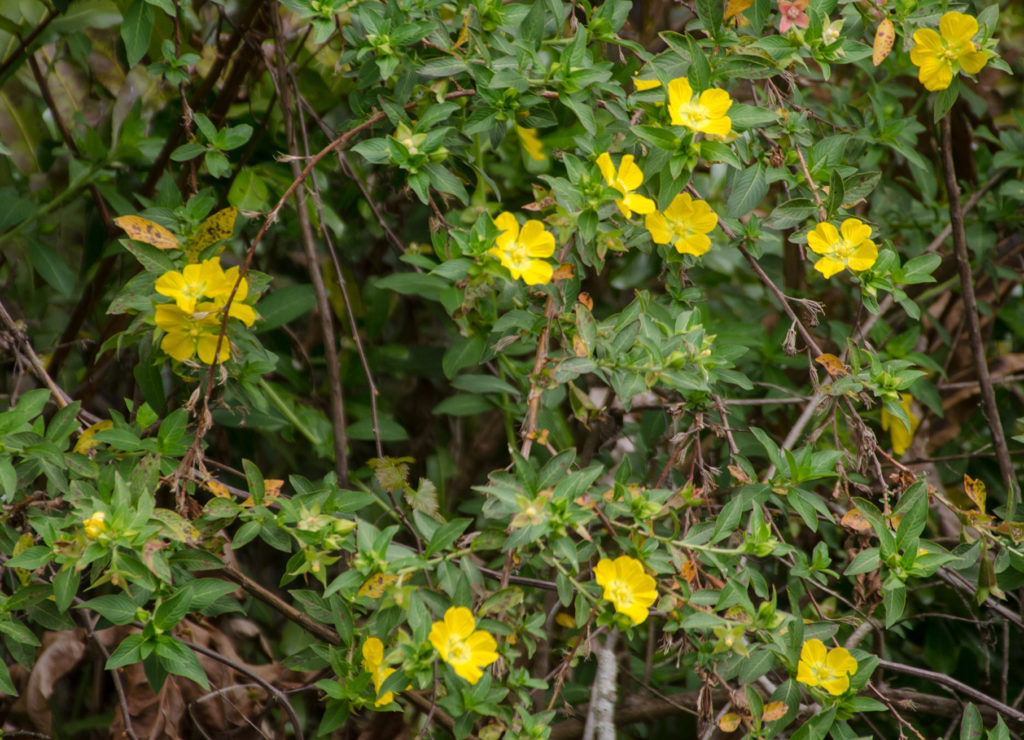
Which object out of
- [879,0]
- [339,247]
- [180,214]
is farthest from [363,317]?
[879,0]

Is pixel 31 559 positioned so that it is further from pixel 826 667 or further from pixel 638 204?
pixel 826 667

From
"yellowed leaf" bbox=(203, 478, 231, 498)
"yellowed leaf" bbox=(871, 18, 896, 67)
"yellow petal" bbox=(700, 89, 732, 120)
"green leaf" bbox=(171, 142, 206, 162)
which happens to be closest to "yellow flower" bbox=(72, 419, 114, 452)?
"yellowed leaf" bbox=(203, 478, 231, 498)

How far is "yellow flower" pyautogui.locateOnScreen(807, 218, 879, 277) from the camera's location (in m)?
1.25

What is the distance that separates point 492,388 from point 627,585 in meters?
0.64

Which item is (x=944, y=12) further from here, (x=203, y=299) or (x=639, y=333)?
(x=203, y=299)

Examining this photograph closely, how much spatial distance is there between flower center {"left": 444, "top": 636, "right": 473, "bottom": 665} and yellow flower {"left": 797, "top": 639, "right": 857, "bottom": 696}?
45 centimetres

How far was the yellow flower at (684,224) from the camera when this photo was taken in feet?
4.17

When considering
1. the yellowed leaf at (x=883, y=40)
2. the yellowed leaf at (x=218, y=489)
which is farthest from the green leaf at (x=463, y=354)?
the yellowed leaf at (x=883, y=40)

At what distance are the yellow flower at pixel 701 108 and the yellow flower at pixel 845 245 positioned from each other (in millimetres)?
205

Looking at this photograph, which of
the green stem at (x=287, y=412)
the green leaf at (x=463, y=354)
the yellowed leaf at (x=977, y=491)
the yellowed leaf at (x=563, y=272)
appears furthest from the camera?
the green stem at (x=287, y=412)

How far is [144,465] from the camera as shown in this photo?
47.6 inches

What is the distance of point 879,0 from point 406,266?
3.62 feet

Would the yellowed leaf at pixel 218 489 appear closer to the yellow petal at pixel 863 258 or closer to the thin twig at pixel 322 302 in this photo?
the thin twig at pixel 322 302

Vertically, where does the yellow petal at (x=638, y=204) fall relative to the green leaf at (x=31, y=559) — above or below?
above
